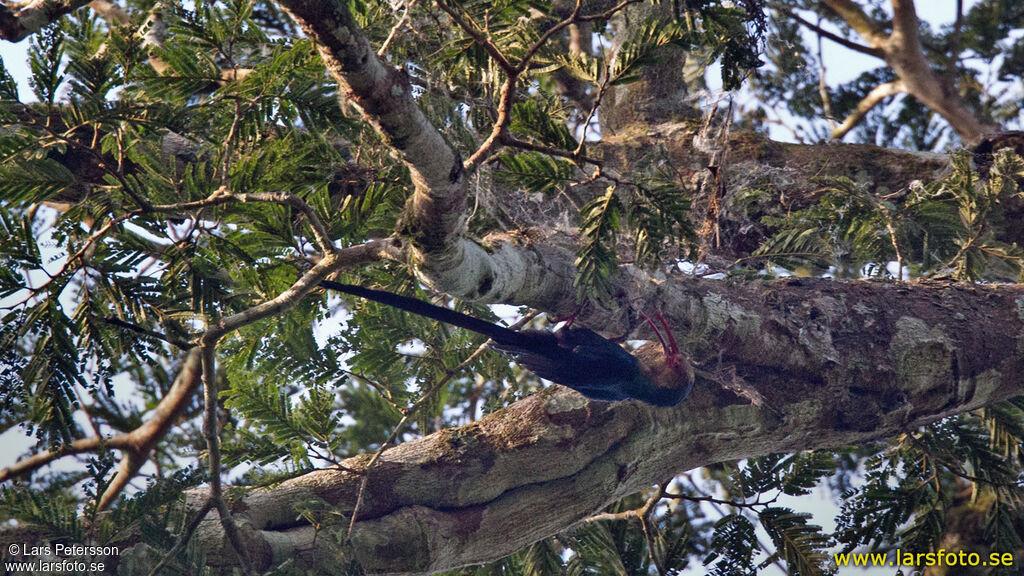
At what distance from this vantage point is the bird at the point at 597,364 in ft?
10.5

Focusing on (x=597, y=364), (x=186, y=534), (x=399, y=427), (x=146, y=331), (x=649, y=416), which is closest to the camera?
(x=146, y=331)

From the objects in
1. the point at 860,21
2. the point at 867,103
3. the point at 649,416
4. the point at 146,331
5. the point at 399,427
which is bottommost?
the point at 649,416

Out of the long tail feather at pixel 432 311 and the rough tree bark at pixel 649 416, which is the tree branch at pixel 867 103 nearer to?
the rough tree bark at pixel 649 416

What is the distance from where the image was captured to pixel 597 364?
325 centimetres

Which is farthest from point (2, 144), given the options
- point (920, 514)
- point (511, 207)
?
point (920, 514)

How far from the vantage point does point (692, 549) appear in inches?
176

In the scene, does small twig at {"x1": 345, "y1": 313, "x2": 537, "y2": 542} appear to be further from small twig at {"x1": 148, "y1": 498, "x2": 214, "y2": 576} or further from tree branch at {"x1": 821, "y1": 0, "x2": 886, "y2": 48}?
tree branch at {"x1": 821, "y1": 0, "x2": 886, "y2": 48}

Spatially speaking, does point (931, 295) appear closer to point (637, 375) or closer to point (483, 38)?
point (637, 375)

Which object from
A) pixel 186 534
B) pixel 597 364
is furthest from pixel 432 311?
pixel 186 534

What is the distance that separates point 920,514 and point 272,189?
3316 mm

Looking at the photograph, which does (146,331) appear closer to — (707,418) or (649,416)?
(649,416)

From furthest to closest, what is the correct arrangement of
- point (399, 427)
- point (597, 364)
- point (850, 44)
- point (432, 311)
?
point (850, 44) < point (597, 364) < point (399, 427) < point (432, 311)

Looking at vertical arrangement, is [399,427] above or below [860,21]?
below

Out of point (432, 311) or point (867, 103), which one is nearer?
point (432, 311)
